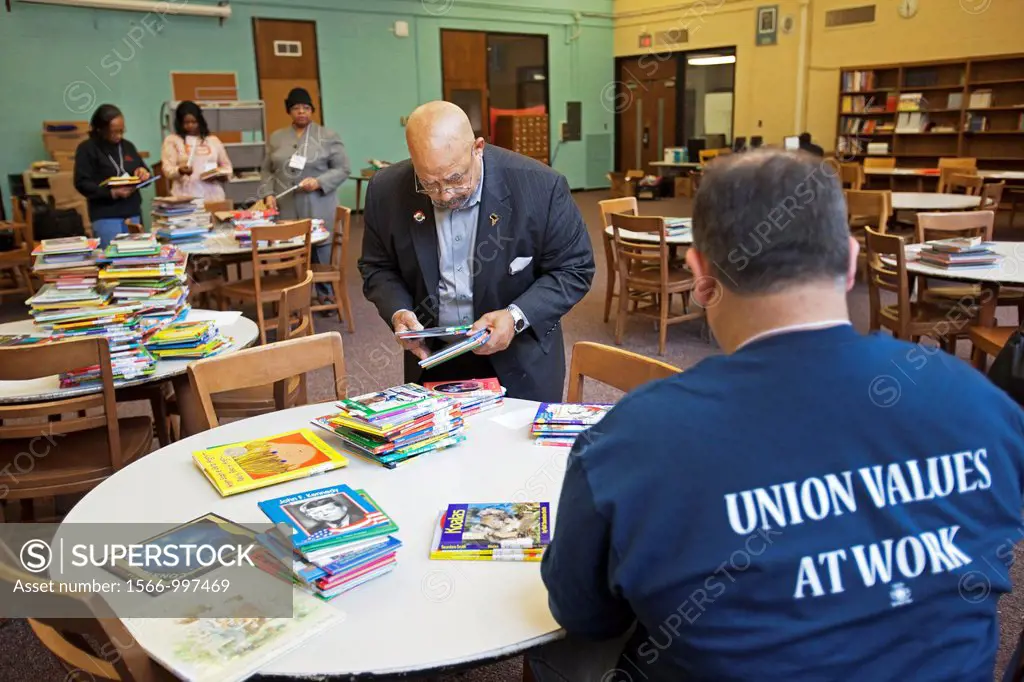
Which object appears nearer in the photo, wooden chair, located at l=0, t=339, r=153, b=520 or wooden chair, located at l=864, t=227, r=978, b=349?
wooden chair, located at l=0, t=339, r=153, b=520

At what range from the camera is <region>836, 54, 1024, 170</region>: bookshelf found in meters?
10.8

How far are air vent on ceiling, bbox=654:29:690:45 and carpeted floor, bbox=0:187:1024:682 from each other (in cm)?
769

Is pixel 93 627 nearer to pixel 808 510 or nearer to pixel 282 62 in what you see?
pixel 808 510

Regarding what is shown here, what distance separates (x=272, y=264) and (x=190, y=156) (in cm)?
180

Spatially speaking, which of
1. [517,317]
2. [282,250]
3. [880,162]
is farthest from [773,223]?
[880,162]

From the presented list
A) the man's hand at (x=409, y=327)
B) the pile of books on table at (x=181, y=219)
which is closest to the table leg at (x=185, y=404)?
the man's hand at (x=409, y=327)

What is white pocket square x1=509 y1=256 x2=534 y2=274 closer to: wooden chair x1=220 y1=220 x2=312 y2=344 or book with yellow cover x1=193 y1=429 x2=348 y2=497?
book with yellow cover x1=193 y1=429 x2=348 y2=497

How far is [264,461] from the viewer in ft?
6.03

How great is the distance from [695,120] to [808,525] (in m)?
14.8

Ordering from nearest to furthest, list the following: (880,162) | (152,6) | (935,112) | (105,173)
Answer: (105,173)
(152,6)
(880,162)
(935,112)

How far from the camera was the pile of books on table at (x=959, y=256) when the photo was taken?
4.09 meters

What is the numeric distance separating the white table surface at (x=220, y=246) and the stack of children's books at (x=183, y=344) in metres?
2.10

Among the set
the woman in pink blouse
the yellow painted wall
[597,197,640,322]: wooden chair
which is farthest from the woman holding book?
the yellow painted wall

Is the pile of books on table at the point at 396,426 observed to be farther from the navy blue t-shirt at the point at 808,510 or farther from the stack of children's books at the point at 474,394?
the navy blue t-shirt at the point at 808,510
